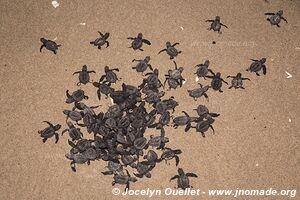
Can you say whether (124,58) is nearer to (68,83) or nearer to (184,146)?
(68,83)

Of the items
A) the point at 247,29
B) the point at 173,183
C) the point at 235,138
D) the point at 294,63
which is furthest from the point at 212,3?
the point at 173,183

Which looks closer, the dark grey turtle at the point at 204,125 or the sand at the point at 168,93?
the sand at the point at 168,93

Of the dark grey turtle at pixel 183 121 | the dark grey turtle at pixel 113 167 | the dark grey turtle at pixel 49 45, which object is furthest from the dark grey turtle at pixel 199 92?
the dark grey turtle at pixel 49 45

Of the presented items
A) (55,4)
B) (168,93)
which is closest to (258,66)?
(168,93)

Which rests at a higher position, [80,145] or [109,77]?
[109,77]

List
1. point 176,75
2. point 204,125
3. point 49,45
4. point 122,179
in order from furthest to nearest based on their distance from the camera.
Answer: point 49,45 → point 176,75 → point 204,125 → point 122,179

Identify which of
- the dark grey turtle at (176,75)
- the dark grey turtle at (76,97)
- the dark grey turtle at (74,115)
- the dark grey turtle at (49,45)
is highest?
the dark grey turtle at (49,45)

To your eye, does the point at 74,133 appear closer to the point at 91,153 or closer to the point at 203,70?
the point at 91,153

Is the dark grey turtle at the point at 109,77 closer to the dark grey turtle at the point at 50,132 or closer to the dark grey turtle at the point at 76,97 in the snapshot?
the dark grey turtle at the point at 76,97

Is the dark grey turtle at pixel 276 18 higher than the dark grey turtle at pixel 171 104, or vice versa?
the dark grey turtle at pixel 276 18
